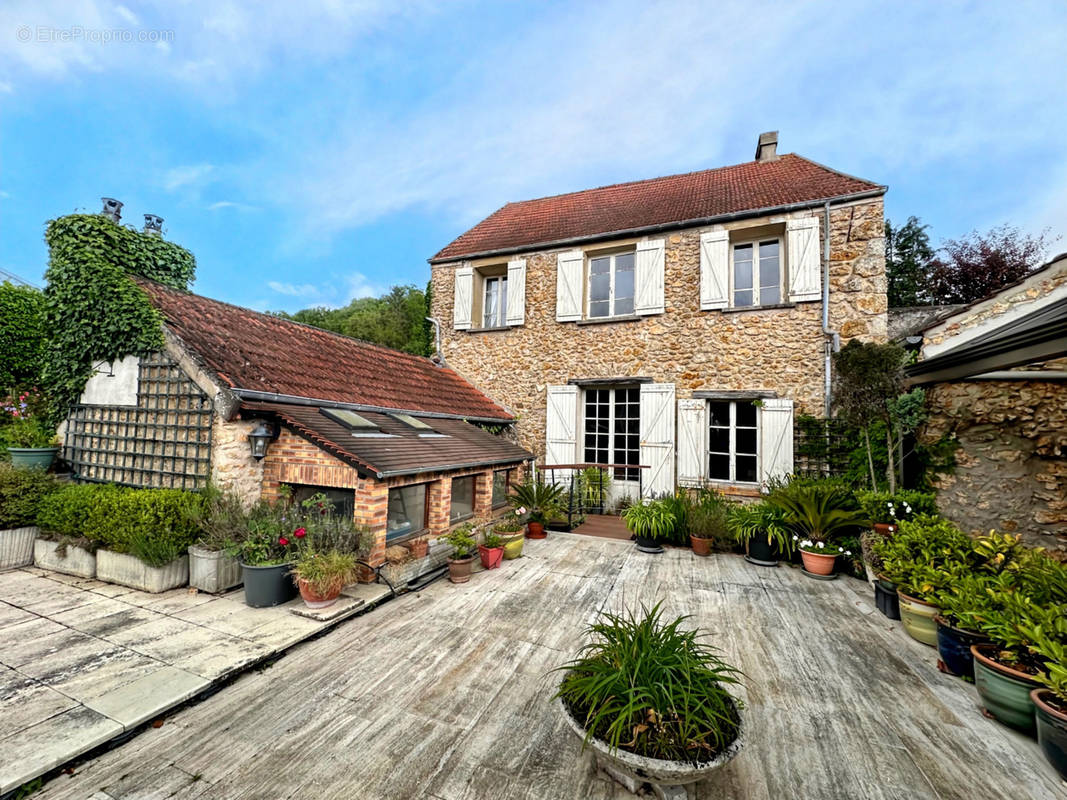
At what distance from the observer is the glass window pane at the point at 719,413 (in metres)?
7.95

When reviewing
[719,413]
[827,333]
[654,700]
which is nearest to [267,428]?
[654,700]

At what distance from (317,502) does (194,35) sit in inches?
287

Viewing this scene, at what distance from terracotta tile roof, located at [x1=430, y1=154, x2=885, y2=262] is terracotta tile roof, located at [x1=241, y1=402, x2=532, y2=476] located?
5.52 m

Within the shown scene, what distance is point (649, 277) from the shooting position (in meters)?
8.52

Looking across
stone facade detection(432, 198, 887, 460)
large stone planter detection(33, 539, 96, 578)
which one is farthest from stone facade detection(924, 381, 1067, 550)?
large stone planter detection(33, 539, 96, 578)

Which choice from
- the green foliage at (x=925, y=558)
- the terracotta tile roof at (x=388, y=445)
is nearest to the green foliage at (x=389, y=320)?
the terracotta tile roof at (x=388, y=445)

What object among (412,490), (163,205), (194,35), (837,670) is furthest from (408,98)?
(837,670)

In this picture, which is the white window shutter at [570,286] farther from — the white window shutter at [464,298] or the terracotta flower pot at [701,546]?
the terracotta flower pot at [701,546]

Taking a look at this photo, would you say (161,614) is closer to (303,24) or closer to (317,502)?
(317,502)

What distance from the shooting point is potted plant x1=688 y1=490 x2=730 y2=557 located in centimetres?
586

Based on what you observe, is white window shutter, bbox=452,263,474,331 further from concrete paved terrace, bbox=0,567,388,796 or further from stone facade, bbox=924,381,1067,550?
stone facade, bbox=924,381,1067,550

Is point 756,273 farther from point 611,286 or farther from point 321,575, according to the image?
point 321,575

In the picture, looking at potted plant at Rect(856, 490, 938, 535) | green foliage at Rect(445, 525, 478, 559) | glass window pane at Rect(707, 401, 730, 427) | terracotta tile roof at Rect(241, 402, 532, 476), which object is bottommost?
green foliage at Rect(445, 525, 478, 559)

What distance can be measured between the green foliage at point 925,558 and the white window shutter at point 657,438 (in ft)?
13.2
